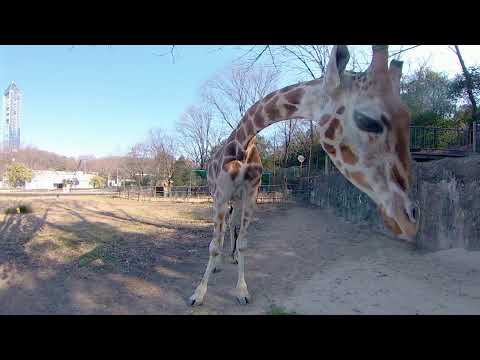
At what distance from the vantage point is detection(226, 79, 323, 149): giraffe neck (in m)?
2.42

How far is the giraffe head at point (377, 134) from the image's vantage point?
4.93ft

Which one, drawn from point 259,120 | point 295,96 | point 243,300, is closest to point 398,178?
point 295,96

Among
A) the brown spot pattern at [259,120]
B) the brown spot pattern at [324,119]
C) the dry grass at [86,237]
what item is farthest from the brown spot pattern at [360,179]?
the dry grass at [86,237]

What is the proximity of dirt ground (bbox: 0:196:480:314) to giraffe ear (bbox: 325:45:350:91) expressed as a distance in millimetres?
2798

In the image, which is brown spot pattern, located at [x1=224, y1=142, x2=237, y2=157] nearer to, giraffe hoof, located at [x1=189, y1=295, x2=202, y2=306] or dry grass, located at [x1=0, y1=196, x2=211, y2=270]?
giraffe hoof, located at [x1=189, y1=295, x2=202, y2=306]

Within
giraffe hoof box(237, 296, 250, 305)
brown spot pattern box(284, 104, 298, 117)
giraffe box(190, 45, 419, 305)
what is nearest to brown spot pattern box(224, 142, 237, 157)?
brown spot pattern box(284, 104, 298, 117)

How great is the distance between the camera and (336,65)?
1.88 meters

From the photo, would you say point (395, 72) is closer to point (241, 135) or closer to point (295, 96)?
point (295, 96)

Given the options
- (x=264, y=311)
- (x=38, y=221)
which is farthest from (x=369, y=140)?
(x=38, y=221)

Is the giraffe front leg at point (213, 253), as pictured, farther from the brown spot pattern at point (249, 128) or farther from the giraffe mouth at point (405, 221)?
the giraffe mouth at point (405, 221)

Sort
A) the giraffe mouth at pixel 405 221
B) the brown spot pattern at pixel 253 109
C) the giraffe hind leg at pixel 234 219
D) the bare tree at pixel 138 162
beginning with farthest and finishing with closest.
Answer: the bare tree at pixel 138 162 → the giraffe hind leg at pixel 234 219 → the brown spot pattern at pixel 253 109 → the giraffe mouth at pixel 405 221

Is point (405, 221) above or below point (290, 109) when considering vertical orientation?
below

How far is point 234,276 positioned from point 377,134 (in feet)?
16.2
